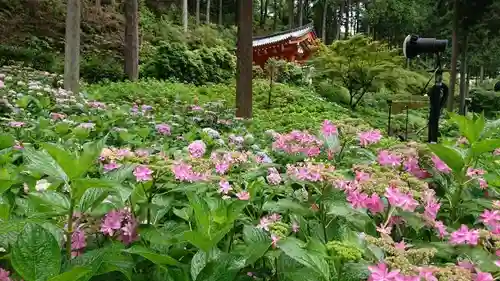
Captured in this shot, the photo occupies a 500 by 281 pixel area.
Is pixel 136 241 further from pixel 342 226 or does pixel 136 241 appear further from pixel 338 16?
pixel 338 16

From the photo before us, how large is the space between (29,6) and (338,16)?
28936mm

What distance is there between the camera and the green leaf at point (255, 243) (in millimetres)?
875

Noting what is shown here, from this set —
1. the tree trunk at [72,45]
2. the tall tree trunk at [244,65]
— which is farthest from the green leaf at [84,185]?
the tree trunk at [72,45]

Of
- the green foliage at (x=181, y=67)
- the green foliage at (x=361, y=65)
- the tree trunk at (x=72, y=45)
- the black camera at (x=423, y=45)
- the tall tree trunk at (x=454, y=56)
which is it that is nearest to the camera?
the black camera at (x=423, y=45)

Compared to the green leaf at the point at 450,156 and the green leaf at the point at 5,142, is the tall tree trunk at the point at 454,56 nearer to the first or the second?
the green leaf at the point at 450,156

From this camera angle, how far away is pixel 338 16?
1642 inches

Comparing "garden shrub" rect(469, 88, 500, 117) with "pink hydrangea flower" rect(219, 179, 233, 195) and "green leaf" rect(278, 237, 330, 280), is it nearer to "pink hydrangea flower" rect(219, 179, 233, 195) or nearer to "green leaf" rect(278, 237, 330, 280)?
"pink hydrangea flower" rect(219, 179, 233, 195)

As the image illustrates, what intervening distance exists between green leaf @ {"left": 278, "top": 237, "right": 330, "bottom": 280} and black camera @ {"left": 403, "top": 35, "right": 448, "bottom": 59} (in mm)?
4321

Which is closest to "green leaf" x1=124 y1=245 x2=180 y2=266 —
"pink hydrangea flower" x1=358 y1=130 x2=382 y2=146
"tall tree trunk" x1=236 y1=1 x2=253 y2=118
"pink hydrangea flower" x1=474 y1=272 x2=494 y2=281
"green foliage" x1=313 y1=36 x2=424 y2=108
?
"pink hydrangea flower" x1=474 y1=272 x2=494 y2=281

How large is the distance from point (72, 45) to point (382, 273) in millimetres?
8899

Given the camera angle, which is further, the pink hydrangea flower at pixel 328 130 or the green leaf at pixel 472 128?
the pink hydrangea flower at pixel 328 130

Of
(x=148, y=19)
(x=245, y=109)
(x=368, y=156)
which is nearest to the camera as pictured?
(x=368, y=156)

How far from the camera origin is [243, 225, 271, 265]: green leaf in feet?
2.87

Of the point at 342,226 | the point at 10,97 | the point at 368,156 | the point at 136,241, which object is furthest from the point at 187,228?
the point at 10,97
